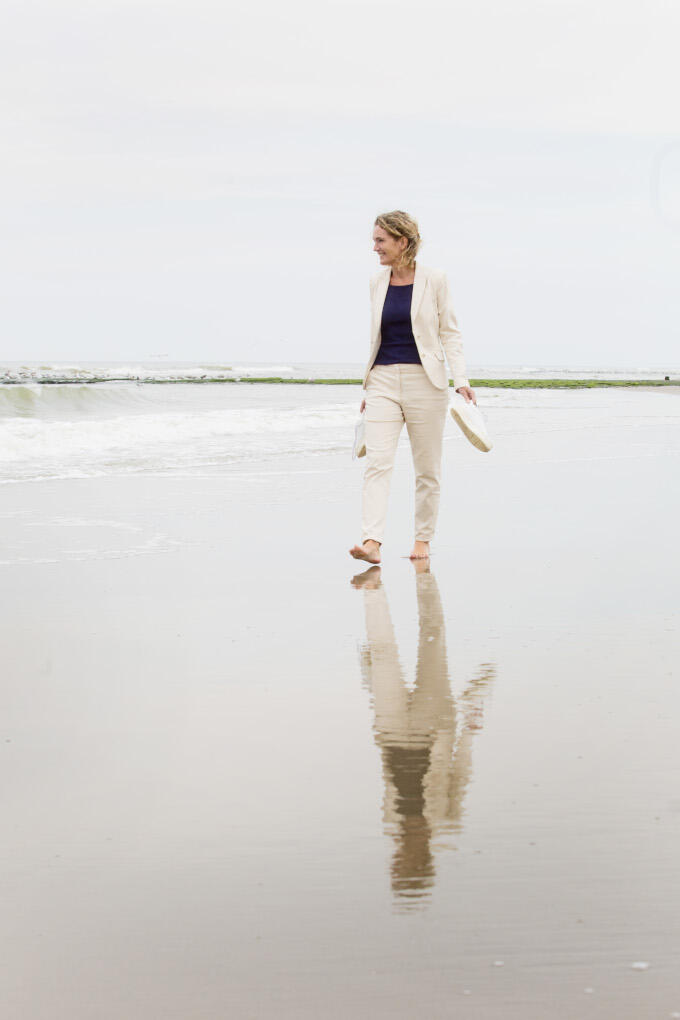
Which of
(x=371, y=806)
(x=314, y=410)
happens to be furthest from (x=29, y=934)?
(x=314, y=410)

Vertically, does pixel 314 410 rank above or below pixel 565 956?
below

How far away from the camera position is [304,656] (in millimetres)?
4406

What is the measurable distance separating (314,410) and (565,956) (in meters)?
23.1

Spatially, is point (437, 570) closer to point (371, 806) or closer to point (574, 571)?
point (574, 571)

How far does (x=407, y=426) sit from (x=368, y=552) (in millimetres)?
855

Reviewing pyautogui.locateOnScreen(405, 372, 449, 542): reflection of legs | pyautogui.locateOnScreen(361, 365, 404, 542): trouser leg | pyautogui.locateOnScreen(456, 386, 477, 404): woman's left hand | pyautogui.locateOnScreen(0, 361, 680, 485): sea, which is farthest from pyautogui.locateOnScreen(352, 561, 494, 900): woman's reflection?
pyautogui.locateOnScreen(0, 361, 680, 485): sea

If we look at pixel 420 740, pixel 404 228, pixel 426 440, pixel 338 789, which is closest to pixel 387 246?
pixel 404 228

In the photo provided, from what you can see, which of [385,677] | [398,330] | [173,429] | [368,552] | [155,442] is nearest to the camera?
[385,677]

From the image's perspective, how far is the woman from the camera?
6773 mm

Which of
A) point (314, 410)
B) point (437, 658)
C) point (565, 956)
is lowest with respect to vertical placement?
point (314, 410)

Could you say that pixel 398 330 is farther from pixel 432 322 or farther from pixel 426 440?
pixel 426 440

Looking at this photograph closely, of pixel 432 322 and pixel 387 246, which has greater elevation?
pixel 387 246

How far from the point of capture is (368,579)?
246 inches

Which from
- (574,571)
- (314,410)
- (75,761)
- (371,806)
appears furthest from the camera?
(314,410)
